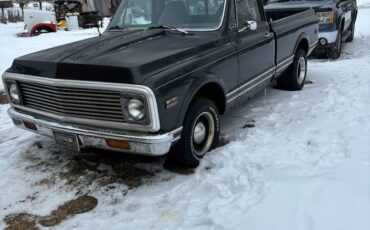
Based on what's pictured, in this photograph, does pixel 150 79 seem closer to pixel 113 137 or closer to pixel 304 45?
pixel 113 137

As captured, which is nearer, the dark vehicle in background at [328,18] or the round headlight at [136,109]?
the round headlight at [136,109]

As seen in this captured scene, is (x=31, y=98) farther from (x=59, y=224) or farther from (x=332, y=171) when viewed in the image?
(x=332, y=171)

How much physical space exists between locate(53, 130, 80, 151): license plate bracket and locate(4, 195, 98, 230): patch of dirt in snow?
19.6 inches

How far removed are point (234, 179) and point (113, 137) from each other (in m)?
1.21

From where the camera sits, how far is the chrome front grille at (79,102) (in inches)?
137

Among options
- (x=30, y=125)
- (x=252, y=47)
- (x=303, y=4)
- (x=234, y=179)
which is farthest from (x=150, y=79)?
(x=303, y=4)

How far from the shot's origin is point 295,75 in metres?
6.68

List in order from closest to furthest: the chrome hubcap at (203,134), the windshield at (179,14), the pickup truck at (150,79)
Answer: the pickup truck at (150,79) → the chrome hubcap at (203,134) → the windshield at (179,14)

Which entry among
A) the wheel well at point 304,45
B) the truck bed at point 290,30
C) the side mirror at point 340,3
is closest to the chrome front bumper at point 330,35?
the side mirror at point 340,3

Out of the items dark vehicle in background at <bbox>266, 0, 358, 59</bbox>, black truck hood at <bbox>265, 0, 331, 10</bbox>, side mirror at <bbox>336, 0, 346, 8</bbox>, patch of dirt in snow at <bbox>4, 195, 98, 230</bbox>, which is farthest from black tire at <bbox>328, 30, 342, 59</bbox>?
patch of dirt in snow at <bbox>4, 195, 98, 230</bbox>

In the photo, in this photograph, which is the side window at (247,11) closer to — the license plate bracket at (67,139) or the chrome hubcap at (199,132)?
the chrome hubcap at (199,132)

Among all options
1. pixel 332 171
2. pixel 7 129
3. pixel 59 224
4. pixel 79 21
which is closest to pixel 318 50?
pixel 332 171

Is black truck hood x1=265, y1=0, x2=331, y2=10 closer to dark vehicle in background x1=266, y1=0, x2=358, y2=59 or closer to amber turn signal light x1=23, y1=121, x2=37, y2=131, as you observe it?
dark vehicle in background x1=266, y1=0, x2=358, y2=59

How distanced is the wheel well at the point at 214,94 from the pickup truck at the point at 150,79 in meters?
0.01
